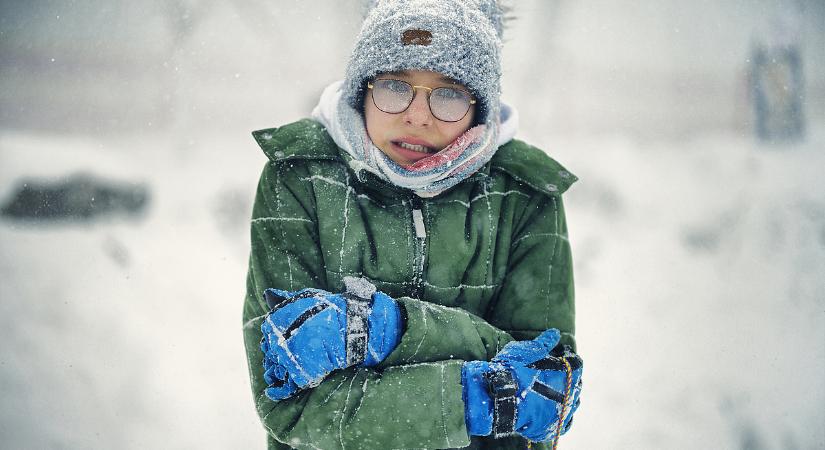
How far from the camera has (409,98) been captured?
4.01 feet

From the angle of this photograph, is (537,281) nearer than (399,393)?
No

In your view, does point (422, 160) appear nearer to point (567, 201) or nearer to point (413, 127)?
point (413, 127)

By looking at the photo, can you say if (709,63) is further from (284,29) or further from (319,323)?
(319,323)

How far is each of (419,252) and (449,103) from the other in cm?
28

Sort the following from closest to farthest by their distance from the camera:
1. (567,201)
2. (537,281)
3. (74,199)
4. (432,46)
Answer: (432,46)
(537,281)
(74,199)
(567,201)

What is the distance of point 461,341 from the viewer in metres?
1.16

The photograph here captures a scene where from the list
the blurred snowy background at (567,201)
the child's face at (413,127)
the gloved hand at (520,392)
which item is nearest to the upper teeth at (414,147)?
the child's face at (413,127)

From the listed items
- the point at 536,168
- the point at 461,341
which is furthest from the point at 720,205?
the point at 461,341

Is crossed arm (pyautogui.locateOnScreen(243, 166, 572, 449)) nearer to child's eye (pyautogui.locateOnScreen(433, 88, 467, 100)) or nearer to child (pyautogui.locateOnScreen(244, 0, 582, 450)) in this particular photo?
child (pyautogui.locateOnScreen(244, 0, 582, 450))

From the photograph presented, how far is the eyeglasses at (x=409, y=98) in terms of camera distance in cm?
122

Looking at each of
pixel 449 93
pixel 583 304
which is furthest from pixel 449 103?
pixel 583 304

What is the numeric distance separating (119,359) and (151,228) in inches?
18.2

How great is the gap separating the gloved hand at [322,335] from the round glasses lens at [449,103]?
1.17 ft

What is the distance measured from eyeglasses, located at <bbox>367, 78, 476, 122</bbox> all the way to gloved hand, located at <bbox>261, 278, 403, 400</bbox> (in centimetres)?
35
